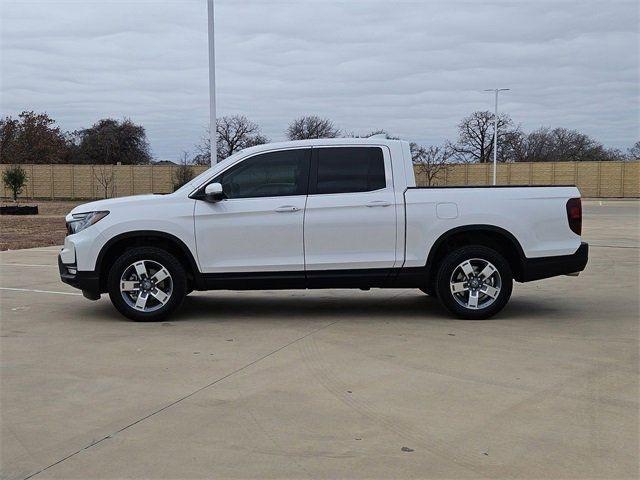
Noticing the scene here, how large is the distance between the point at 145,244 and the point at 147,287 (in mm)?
496

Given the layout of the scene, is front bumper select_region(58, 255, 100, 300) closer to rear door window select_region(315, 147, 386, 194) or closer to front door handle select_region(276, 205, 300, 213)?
front door handle select_region(276, 205, 300, 213)

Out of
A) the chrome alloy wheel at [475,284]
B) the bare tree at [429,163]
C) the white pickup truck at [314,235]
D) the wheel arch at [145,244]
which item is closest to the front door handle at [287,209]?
the white pickup truck at [314,235]

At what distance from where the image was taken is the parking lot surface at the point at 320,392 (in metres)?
3.95

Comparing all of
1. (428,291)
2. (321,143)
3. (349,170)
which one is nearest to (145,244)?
(321,143)

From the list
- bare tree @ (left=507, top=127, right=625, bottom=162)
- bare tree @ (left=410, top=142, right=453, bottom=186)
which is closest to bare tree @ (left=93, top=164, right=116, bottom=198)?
bare tree @ (left=410, top=142, right=453, bottom=186)

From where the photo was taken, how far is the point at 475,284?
7.81 m

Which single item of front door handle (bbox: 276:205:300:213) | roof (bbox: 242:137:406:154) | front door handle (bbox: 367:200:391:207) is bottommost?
front door handle (bbox: 276:205:300:213)

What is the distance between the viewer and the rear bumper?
25.6 feet

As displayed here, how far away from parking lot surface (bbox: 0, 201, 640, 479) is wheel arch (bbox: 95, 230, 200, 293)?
22.7 inches

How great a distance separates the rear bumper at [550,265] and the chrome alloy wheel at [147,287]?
4078 millimetres

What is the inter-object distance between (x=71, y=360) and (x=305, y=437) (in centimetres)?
283

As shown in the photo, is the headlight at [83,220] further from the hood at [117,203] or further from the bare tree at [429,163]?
the bare tree at [429,163]

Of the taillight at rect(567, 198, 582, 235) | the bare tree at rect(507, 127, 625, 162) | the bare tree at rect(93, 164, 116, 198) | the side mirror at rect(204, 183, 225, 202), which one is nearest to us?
the side mirror at rect(204, 183, 225, 202)

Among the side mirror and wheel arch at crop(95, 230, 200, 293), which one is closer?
the side mirror
